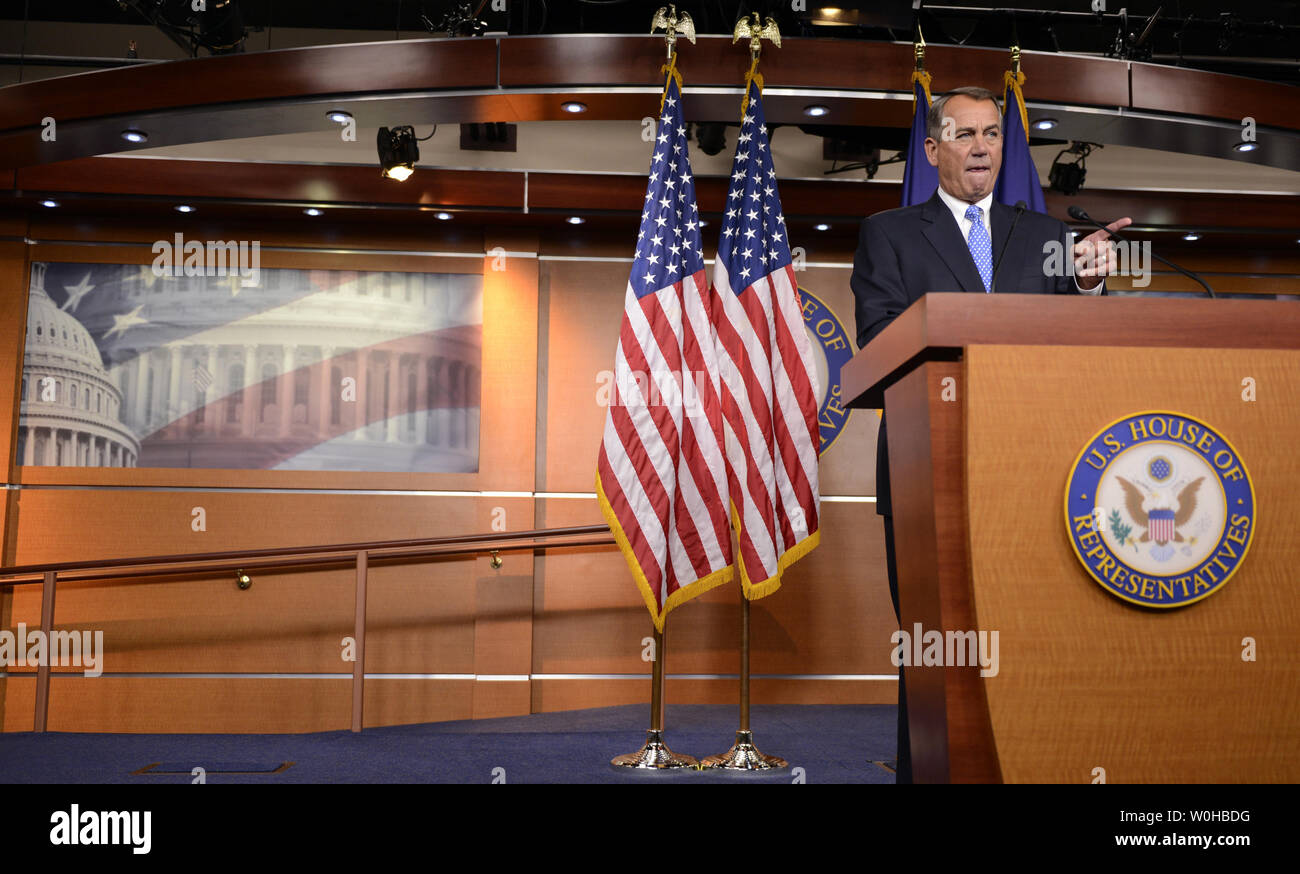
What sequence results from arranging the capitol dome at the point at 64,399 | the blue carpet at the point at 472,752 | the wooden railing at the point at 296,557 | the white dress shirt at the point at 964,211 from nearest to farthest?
the white dress shirt at the point at 964,211 < the blue carpet at the point at 472,752 < the wooden railing at the point at 296,557 < the capitol dome at the point at 64,399

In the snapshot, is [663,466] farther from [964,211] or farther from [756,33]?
[756,33]

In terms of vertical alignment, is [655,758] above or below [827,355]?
below

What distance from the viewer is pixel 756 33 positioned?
159 inches

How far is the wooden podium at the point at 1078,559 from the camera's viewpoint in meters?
1.47

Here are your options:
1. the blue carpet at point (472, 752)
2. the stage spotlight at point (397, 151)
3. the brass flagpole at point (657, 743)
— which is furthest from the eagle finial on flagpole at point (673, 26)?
the blue carpet at point (472, 752)

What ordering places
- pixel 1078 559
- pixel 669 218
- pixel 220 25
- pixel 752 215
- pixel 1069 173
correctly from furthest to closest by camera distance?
pixel 1069 173 → pixel 220 25 → pixel 752 215 → pixel 669 218 → pixel 1078 559

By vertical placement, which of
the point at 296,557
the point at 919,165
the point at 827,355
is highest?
the point at 919,165

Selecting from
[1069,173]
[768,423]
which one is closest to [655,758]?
[768,423]

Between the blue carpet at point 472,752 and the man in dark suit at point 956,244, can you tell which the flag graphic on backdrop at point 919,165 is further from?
the blue carpet at point 472,752

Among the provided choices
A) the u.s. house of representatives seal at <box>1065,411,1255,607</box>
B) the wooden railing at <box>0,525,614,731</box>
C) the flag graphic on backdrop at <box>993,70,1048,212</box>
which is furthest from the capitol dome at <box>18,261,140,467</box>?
the u.s. house of representatives seal at <box>1065,411,1255,607</box>

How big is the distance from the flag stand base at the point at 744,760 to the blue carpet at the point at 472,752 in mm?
76

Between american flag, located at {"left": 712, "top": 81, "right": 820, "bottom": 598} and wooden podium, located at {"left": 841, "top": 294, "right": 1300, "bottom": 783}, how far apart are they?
2.21 m

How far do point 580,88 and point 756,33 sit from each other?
0.75 metres

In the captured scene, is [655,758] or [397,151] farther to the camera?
[397,151]
